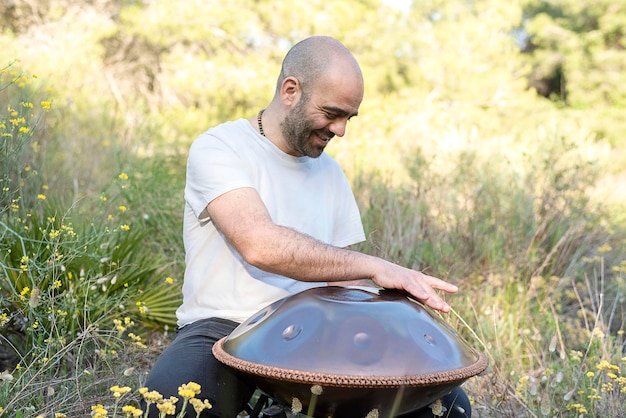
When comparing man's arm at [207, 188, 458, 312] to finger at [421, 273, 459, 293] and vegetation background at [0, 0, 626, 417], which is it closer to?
finger at [421, 273, 459, 293]

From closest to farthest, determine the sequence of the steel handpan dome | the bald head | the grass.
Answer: the steel handpan dome, the bald head, the grass

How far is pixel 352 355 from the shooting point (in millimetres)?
1604

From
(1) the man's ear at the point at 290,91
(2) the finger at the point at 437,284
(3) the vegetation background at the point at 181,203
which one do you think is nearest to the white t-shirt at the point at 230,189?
(1) the man's ear at the point at 290,91

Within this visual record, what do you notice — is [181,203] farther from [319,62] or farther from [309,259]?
[309,259]

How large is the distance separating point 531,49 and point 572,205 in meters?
20.1

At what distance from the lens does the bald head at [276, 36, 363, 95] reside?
92.8 inches

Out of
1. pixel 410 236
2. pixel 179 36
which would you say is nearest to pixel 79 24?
pixel 179 36

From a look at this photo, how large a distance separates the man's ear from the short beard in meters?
0.03

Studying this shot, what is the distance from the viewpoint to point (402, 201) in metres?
4.74

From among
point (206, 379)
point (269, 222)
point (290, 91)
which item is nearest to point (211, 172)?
point (269, 222)

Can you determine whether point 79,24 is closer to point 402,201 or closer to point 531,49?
point 402,201

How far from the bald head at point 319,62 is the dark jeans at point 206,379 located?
0.89 m

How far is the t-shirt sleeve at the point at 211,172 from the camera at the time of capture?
7.14 ft

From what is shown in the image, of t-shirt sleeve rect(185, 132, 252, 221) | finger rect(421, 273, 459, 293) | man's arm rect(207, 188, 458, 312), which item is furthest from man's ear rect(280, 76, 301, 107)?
finger rect(421, 273, 459, 293)
